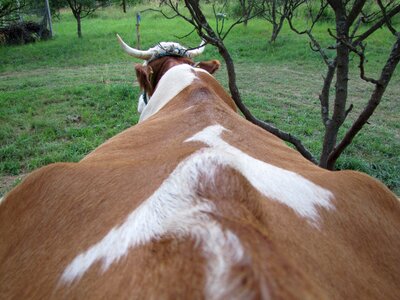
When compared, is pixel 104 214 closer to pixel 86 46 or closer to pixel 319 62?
pixel 319 62

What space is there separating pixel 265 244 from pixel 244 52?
13.7 m

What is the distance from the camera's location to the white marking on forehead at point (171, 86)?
9.52ft

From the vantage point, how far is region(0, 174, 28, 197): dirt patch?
4.50 metres

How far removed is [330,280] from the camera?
0.99 meters

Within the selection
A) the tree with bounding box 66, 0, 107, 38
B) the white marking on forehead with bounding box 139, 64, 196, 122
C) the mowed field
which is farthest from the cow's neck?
the tree with bounding box 66, 0, 107, 38

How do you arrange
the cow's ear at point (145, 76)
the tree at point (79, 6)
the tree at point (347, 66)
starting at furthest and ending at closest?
the tree at point (79, 6) < the cow's ear at point (145, 76) < the tree at point (347, 66)

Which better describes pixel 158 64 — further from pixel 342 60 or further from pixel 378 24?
pixel 378 24

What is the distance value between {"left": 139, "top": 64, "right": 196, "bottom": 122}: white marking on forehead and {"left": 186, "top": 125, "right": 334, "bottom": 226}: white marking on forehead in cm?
149

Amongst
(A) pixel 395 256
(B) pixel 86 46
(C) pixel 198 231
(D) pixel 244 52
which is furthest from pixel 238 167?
(B) pixel 86 46

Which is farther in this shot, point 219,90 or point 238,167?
point 219,90

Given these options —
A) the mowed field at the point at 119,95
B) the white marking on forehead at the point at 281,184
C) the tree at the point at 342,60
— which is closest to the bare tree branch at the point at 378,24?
the tree at the point at 342,60

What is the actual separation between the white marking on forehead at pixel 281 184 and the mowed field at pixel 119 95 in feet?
12.3

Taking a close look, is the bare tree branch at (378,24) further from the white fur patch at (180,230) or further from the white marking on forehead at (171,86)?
the white fur patch at (180,230)

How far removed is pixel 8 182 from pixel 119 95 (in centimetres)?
391
